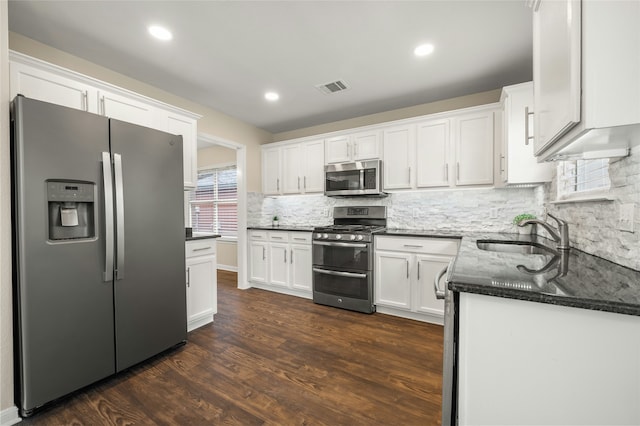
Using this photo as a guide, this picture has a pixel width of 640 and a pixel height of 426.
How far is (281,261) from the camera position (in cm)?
400

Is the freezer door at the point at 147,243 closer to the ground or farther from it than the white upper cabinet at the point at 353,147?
closer to the ground

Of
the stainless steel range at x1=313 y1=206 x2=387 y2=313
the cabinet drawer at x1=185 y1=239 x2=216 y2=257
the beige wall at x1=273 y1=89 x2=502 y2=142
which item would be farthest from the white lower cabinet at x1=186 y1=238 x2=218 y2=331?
the beige wall at x1=273 y1=89 x2=502 y2=142

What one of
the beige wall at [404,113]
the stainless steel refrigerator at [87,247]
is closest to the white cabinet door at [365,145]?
the beige wall at [404,113]

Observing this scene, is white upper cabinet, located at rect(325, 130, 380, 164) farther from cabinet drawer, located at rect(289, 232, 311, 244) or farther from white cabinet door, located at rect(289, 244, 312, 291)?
white cabinet door, located at rect(289, 244, 312, 291)

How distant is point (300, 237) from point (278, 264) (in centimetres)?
57

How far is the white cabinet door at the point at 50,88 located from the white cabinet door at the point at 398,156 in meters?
3.04

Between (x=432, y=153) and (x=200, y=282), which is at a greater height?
(x=432, y=153)

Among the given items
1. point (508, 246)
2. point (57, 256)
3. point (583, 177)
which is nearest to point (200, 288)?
point (57, 256)

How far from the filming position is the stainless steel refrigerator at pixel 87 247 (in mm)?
1589

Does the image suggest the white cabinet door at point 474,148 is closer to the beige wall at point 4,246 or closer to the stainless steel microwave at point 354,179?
the stainless steel microwave at point 354,179

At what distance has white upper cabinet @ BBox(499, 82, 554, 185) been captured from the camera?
2.53 metres

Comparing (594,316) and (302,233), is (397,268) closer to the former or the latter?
(302,233)

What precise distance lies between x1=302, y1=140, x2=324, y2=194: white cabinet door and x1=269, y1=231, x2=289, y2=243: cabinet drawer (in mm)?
755

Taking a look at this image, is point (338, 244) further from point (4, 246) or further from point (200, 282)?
point (4, 246)
